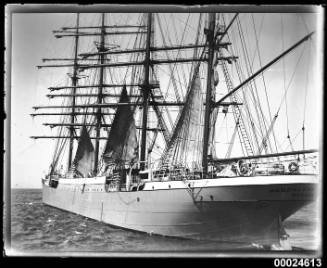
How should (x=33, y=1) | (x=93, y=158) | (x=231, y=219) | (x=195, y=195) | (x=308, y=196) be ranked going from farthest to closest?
1. (x=93, y=158)
2. (x=195, y=195)
3. (x=231, y=219)
4. (x=308, y=196)
5. (x=33, y=1)

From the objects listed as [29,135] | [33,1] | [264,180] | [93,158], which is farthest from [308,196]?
[93,158]

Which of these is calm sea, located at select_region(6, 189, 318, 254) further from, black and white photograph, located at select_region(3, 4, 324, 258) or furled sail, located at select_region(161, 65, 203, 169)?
furled sail, located at select_region(161, 65, 203, 169)

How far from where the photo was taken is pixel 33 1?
1249 centimetres

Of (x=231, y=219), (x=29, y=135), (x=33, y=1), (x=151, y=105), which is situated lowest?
(x=231, y=219)

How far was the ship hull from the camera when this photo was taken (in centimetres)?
1386

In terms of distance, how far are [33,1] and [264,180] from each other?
7656mm

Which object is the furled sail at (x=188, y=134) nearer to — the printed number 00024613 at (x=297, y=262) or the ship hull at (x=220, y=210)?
the ship hull at (x=220, y=210)

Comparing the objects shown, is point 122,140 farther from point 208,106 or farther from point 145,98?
point 208,106

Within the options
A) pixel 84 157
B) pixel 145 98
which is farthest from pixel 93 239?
pixel 84 157

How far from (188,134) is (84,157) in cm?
789

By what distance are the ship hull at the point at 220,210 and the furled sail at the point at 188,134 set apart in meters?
1.44

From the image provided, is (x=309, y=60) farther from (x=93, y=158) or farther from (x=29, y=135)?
(x=93, y=158)

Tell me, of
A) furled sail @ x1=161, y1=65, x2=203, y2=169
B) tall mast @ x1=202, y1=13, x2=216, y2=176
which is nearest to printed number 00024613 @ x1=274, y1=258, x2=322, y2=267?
tall mast @ x1=202, y1=13, x2=216, y2=176

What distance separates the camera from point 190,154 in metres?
17.2
